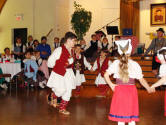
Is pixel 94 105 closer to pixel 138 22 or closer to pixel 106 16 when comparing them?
pixel 106 16

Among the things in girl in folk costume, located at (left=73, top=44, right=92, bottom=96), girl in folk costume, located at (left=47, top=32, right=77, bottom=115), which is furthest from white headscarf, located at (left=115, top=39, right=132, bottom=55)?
girl in folk costume, located at (left=73, top=44, right=92, bottom=96)

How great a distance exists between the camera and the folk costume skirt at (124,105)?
380 centimetres

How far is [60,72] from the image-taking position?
222 inches

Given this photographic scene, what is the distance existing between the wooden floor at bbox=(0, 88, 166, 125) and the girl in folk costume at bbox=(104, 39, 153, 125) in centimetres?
125

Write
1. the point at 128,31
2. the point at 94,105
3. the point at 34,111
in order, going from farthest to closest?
the point at 128,31, the point at 94,105, the point at 34,111

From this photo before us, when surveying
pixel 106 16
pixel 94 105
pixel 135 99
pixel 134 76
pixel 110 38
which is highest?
pixel 106 16

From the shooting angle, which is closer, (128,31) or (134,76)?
(134,76)

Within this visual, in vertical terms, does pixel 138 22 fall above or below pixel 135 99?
above

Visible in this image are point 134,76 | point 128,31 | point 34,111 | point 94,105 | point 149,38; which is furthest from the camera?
point 149,38

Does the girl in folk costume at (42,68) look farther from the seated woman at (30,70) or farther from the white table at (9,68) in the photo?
the white table at (9,68)

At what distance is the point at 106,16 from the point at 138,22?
205 cm

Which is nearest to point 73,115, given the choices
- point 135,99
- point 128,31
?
point 135,99

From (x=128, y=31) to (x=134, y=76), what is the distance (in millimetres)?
8429

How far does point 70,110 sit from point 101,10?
27.9ft
